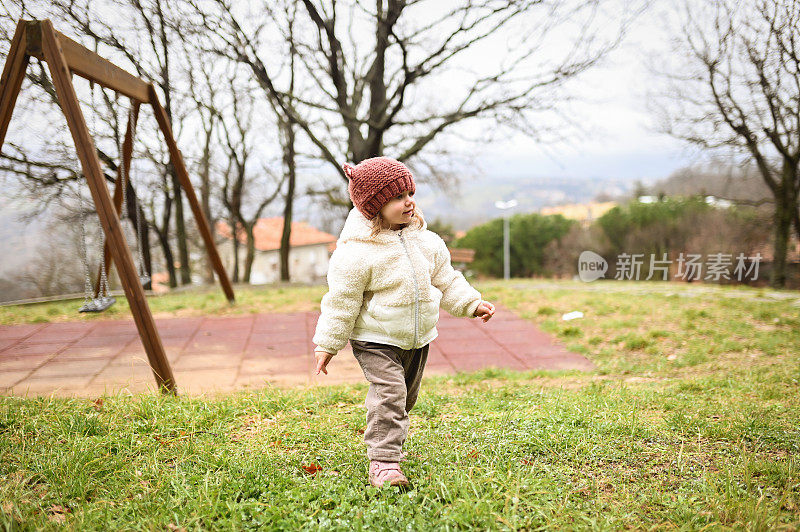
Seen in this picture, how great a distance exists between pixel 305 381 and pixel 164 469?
155cm

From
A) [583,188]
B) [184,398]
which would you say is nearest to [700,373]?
[184,398]

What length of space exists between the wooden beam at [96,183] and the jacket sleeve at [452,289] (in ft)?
5.64

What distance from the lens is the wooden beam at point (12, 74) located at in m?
2.69

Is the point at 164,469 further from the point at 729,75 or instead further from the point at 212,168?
the point at 212,168

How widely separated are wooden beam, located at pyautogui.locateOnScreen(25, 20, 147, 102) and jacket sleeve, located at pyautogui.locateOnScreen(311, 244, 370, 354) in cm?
206

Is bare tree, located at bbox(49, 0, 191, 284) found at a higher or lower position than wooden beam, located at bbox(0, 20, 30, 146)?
higher

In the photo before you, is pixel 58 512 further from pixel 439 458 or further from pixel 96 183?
pixel 96 183

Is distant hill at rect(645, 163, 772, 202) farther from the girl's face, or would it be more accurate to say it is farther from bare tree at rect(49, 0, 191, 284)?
the girl's face

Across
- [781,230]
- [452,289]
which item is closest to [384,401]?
[452,289]

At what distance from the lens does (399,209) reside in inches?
80.4

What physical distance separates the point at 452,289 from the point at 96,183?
2.02m

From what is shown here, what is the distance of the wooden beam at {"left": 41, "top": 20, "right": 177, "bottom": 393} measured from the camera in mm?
2711

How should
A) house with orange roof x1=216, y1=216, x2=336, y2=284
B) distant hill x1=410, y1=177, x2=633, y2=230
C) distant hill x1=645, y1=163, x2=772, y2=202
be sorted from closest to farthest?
distant hill x1=645, y1=163, x2=772, y2=202
house with orange roof x1=216, y1=216, x2=336, y2=284
distant hill x1=410, y1=177, x2=633, y2=230

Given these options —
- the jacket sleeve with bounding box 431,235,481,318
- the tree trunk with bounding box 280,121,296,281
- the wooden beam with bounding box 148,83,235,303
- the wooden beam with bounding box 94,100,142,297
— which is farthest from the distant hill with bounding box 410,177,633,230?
the jacket sleeve with bounding box 431,235,481,318
